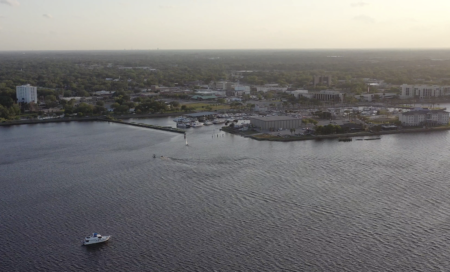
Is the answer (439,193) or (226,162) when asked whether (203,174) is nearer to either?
(226,162)

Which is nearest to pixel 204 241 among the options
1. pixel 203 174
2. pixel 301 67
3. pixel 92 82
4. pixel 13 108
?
pixel 203 174

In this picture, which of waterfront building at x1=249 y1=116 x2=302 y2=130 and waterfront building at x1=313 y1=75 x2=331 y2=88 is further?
waterfront building at x1=313 y1=75 x2=331 y2=88

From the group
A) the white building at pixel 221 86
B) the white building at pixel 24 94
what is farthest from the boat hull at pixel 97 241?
the white building at pixel 221 86

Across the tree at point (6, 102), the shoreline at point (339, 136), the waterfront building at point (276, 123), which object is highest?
the tree at point (6, 102)

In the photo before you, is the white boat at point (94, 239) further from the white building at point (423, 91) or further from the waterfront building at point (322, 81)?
the waterfront building at point (322, 81)

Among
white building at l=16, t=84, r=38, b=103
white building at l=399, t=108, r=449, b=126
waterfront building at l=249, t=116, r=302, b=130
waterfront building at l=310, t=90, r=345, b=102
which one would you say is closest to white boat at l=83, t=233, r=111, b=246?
waterfront building at l=249, t=116, r=302, b=130

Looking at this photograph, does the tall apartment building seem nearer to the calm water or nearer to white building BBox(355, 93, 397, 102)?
white building BBox(355, 93, 397, 102)
